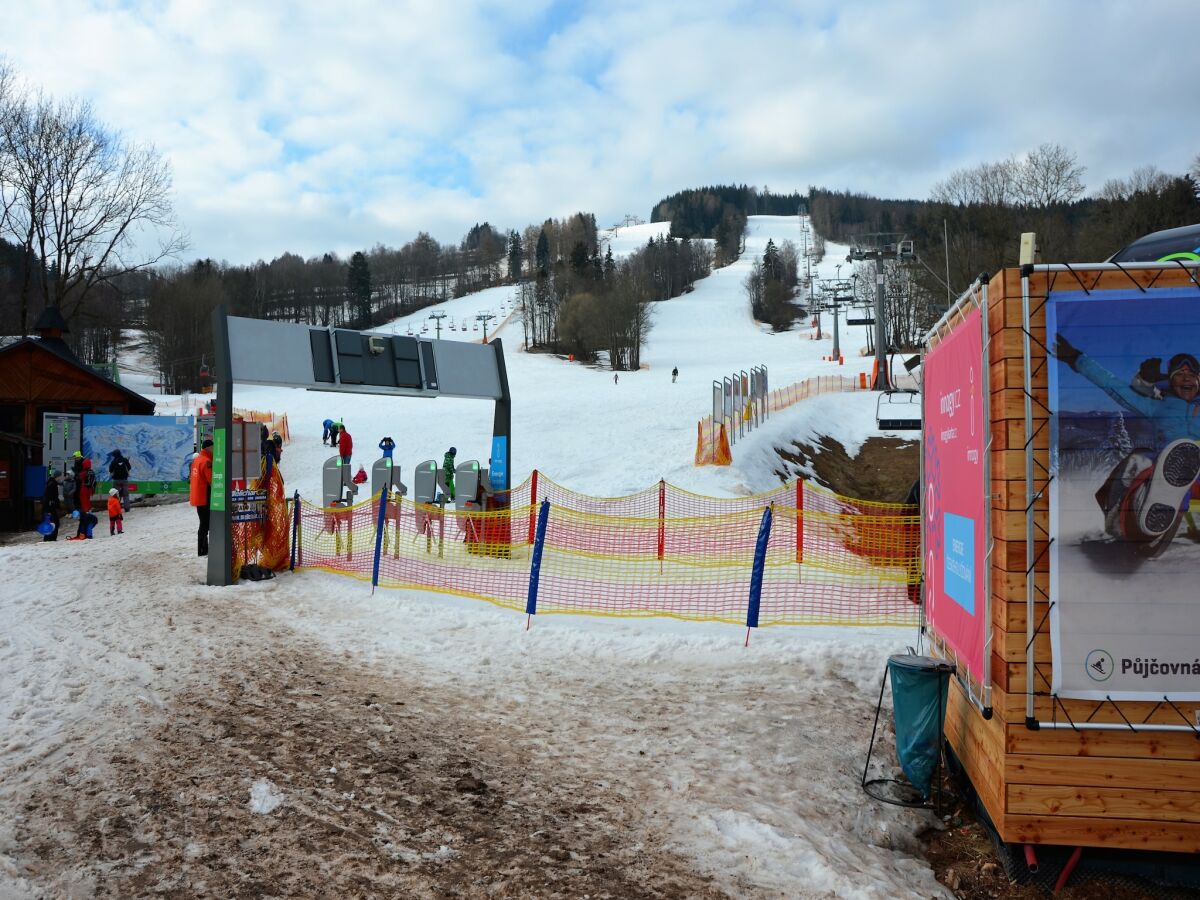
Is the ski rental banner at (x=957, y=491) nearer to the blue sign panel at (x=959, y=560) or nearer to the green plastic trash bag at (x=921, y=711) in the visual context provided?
the blue sign panel at (x=959, y=560)

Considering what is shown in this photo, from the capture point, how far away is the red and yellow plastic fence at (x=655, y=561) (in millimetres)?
10086

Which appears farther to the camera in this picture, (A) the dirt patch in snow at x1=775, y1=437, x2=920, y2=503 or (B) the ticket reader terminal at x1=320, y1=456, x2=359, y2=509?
(A) the dirt patch in snow at x1=775, y1=437, x2=920, y2=503

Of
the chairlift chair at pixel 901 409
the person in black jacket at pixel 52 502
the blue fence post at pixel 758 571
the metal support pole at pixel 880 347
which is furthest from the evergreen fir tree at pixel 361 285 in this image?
the blue fence post at pixel 758 571

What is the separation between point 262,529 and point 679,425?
55.9 ft

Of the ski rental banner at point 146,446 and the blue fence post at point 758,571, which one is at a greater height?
the ski rental banner at point 146,446

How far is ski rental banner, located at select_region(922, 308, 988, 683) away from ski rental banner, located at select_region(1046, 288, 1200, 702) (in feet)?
1.45

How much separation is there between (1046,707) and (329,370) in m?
11.1

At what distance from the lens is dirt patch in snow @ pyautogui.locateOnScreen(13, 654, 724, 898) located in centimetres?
412

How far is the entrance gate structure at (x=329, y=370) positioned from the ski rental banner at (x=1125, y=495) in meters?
9.39

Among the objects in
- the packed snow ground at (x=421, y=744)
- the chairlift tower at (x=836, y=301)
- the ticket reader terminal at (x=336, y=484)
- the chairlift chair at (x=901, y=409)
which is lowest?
the packed snow ground at (x=421, y=744)

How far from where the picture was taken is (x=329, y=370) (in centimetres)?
1287

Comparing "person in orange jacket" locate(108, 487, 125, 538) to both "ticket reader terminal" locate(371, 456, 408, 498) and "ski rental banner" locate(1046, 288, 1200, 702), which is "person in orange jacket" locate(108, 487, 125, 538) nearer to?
"ticket reader terminal" locate(371, 456, 408, 498)

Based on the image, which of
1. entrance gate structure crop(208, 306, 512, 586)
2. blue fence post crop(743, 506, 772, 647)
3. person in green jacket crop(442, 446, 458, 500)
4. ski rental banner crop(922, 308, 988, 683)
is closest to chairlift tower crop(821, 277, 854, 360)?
person in green jacket crop(442, 446, 458, 500)

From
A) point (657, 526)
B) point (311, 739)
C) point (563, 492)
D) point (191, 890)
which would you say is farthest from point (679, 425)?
point (191, 890)
